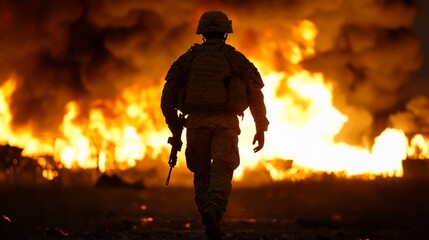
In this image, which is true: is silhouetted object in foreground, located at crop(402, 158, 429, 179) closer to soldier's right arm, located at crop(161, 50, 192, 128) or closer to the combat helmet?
soldier's right arm, located at crop(161, 50, 192, 128)

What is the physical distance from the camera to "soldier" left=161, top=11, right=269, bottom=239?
13836mm

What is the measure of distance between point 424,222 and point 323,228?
4077mm

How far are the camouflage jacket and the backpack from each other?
85 mm

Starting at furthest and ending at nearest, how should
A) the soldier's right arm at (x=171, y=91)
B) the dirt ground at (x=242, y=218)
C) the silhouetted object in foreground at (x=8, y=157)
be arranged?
the silhouetted object in foreground at (x=8, y=157)
the dirt ground at (x=242, y=218)
the soldier's right arm at (x=171, y=91)

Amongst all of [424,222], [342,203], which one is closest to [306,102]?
[342,203]

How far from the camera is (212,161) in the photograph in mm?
13812

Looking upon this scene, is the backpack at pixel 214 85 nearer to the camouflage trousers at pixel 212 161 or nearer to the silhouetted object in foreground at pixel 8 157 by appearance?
the camouflage trousers at pixel 212 161

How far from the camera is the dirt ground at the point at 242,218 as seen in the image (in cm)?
1728

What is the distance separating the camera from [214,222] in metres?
13.0

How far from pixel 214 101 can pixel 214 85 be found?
0.23m

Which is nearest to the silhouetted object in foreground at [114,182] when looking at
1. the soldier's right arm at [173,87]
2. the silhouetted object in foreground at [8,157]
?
the silhouetted object in foreground at [8,157]

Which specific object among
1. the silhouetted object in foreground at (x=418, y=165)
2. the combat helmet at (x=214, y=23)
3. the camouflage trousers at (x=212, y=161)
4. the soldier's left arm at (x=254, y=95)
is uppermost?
the silhouetted object in foreground at (x=418, y=165)

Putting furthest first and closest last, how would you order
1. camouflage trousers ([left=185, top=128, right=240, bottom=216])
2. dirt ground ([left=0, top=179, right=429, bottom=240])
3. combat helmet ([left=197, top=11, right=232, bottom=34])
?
dirt ground ([left=0, top=179, right=429, bottom=240])
combat helmet ([left=197, top=11, right=232, bottom=34])
camouflage trousers ([left=185, top=128, right=240, bottom=216])

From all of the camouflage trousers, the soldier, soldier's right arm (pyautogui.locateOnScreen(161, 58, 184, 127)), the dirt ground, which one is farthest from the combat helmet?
the dirt ground
